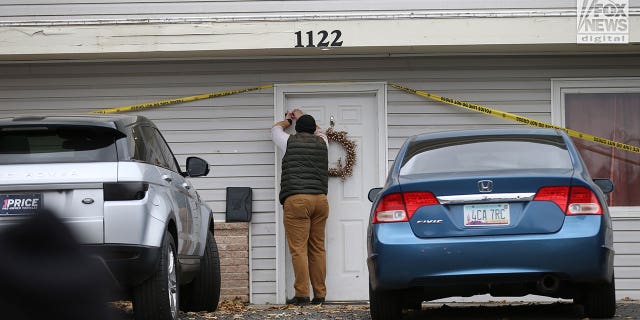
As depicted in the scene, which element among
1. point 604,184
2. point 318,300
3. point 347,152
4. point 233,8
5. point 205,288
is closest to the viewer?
point 604,184

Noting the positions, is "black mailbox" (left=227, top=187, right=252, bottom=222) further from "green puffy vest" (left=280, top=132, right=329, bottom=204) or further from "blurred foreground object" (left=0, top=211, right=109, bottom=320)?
"blurred foreground object" (left=0, top=211, right=109, bottom=320)

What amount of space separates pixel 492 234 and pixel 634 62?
21.5 feet

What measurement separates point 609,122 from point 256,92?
13.6 feet

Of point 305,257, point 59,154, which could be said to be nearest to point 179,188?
point 59,154

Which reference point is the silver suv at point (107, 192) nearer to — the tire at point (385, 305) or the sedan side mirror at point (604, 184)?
the tire at point (385, 305)

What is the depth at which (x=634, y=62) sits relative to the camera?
44.6 ft

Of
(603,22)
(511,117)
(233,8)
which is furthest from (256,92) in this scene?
(603,22)

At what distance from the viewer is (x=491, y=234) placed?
7.75 metres

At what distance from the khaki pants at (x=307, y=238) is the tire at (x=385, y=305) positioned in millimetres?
4111

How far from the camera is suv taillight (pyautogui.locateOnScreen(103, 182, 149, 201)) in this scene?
7.50m

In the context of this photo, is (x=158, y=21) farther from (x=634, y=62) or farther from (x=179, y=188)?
(x=634, y=62)

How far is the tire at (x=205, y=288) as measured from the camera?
32.1 feet

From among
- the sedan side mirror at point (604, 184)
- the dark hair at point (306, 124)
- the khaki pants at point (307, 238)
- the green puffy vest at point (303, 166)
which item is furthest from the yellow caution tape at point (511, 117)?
the sedan side mirror at point (604, 184)

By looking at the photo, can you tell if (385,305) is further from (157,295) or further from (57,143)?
(57,143)
